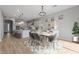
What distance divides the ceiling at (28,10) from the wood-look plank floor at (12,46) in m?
0.45

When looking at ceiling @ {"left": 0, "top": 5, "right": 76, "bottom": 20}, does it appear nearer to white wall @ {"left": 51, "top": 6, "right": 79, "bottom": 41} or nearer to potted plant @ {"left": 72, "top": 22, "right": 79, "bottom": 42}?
white wall @ {"left": 51, "top": 6, "right": 79, "bottom": 41}

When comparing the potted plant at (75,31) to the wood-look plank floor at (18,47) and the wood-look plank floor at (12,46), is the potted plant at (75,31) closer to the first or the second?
the wood-look plank floor at (18,47)

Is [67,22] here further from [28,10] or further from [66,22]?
[28,10]

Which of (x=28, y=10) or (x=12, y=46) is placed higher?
(x=28, y=10)

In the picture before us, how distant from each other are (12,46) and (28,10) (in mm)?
798

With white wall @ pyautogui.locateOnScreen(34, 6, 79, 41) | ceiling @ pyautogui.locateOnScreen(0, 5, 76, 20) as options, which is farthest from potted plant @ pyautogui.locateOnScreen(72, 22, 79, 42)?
Result: ceiling @ pyautogui.locateOnScreen(0, 5, 76, 20)

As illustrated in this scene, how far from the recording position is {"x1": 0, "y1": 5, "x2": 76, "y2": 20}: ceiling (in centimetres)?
228

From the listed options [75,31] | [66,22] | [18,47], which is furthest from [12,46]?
[75,31]

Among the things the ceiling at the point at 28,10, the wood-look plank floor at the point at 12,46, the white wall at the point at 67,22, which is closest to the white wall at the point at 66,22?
the white wall at the point at 67,22

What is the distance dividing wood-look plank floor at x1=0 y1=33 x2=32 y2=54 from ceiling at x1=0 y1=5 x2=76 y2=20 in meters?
0.45

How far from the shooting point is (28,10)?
2.35m

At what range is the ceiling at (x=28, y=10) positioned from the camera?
228 centimetres

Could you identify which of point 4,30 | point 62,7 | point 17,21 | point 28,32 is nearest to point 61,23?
point 62,7
